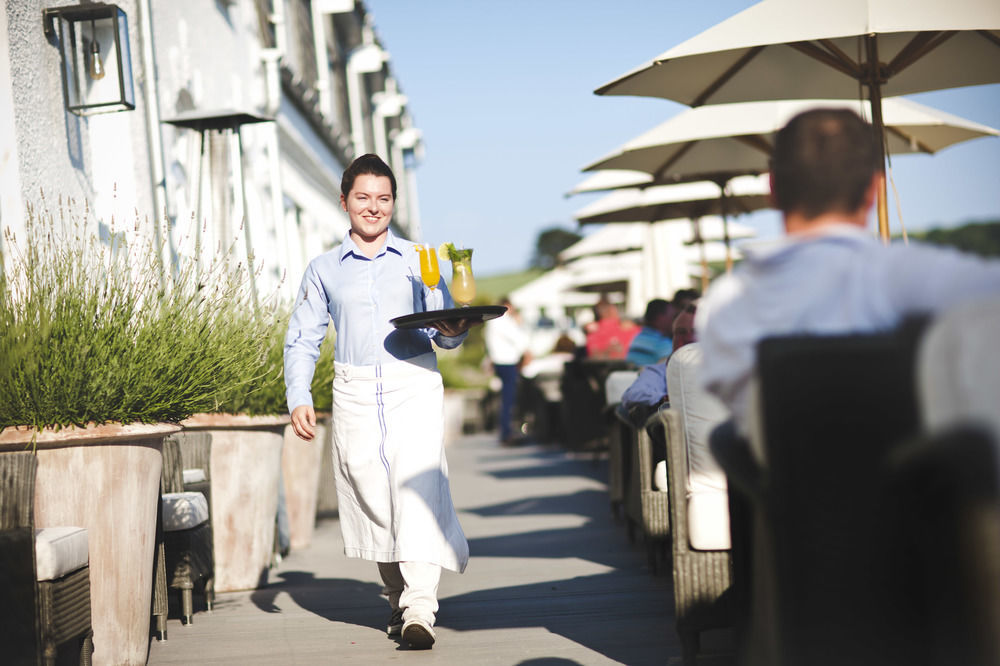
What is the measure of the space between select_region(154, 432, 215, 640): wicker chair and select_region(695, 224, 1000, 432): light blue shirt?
10.2ft

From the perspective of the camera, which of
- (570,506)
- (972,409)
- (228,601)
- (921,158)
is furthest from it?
(921,158)

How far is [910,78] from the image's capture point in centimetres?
752

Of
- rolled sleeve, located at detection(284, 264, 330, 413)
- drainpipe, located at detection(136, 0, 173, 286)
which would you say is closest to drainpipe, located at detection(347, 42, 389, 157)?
drainpipe, located at detection(136, 0, 173, 286)

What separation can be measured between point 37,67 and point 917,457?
5.96 meters

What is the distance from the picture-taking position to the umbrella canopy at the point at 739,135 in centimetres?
859

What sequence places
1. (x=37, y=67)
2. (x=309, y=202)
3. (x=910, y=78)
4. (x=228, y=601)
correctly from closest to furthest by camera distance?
(x=228, y=601), (x=37, y=67), (x=910, y=78), (x=309, y=202)

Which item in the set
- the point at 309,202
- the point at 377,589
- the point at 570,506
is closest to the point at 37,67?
the point at 377,589

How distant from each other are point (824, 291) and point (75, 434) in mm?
2955

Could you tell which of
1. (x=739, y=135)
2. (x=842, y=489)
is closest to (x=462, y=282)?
(x=842, y=489)

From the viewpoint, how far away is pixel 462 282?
466cm

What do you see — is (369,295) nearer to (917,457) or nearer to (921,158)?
(917,457)

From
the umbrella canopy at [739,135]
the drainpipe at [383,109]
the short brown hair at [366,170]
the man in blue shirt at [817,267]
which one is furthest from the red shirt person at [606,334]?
the drainpipe at [383,109]

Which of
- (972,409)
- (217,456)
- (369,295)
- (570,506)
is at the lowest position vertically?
(570,506)

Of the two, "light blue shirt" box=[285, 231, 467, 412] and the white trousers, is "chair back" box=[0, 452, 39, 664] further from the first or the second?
the white trousers
